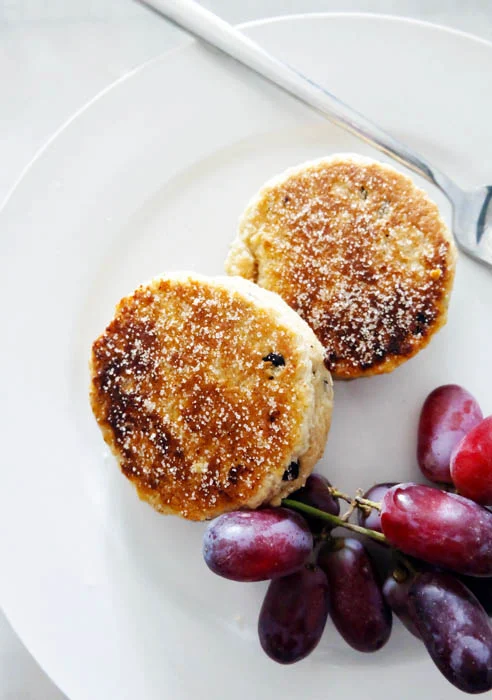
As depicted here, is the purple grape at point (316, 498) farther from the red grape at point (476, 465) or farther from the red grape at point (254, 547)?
the red grape at point (476, 465)

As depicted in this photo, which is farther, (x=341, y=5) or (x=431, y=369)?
(x=341, y=5)

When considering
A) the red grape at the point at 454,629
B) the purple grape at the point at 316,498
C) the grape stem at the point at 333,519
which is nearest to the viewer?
the red grape at the point at 454,629

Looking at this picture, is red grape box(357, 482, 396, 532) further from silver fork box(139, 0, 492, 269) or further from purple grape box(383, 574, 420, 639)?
silver fork box(139, 0, 492, 269)

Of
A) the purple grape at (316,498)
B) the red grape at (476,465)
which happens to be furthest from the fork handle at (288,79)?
the purple grape at (316,498)

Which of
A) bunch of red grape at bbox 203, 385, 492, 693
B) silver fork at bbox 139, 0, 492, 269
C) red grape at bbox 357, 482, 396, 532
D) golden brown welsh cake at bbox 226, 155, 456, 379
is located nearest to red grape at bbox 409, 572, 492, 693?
bunch of red grape at bbox 203, 385, 492, 693

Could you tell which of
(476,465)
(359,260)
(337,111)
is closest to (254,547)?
(476,465)

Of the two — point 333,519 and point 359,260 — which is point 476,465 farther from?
point 359,260

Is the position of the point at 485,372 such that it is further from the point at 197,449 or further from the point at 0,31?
the point at 0,31

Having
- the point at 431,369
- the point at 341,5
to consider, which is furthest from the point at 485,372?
the point at 341,5
